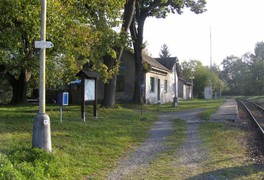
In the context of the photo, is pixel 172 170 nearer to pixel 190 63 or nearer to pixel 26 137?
pixel 26 137

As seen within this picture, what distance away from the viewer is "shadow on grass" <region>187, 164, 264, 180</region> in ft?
25.6

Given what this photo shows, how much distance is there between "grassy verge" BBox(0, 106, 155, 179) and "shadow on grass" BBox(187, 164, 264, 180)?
7.34ft

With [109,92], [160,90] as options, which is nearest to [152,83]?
[160,90]

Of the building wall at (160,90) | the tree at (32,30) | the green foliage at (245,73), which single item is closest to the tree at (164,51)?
the green foliage at (245,73)

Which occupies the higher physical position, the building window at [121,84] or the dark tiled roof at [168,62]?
the dark tiled roof at [168,62]

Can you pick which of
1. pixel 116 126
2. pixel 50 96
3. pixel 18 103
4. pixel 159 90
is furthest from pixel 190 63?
pixel 116 126

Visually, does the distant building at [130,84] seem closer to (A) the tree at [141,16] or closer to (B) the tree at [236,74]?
(A) the tree at [141,16]

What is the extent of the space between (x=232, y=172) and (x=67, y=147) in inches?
169

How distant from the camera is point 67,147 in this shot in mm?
9969

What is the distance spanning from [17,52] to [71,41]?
3094 mm

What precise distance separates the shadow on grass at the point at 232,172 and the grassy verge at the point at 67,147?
224cm

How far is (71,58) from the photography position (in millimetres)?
16766

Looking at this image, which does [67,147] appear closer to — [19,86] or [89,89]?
[89,89]

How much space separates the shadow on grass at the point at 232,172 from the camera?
779cm
